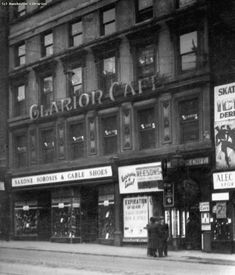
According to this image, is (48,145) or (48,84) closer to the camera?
(48,145)

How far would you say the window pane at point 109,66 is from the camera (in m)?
28.2

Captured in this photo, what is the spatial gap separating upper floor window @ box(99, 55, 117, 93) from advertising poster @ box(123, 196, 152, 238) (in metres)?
5.43

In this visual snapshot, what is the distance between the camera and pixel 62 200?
30609 millimetres

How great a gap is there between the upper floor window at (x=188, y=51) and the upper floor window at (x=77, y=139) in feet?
23.2

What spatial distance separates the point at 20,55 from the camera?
110ft

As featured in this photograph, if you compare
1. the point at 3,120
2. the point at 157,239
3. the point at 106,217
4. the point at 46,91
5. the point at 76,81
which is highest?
the point at 76,81

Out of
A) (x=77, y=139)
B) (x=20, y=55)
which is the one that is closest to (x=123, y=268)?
(x=77, y=139)

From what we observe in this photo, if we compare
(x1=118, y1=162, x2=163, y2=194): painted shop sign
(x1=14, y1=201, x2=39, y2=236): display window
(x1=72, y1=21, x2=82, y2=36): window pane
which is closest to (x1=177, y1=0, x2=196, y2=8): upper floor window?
(x1=72, y1=21, x2=82, y2=36): window pane

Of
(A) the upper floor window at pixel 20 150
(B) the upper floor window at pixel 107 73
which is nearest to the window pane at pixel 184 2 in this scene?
(B) the upper floor window at pixel 107 73

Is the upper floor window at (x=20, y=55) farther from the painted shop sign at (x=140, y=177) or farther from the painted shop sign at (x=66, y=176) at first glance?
the painted shop sign at (x=140, y=177)

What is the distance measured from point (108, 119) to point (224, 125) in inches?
280

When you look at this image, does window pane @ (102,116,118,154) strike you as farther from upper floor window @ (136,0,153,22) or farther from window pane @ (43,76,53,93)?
upper floor window @ (136,0,153,22)

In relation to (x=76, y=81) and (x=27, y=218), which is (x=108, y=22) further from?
(x=27, y=218)

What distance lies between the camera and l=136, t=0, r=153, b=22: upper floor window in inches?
1029
